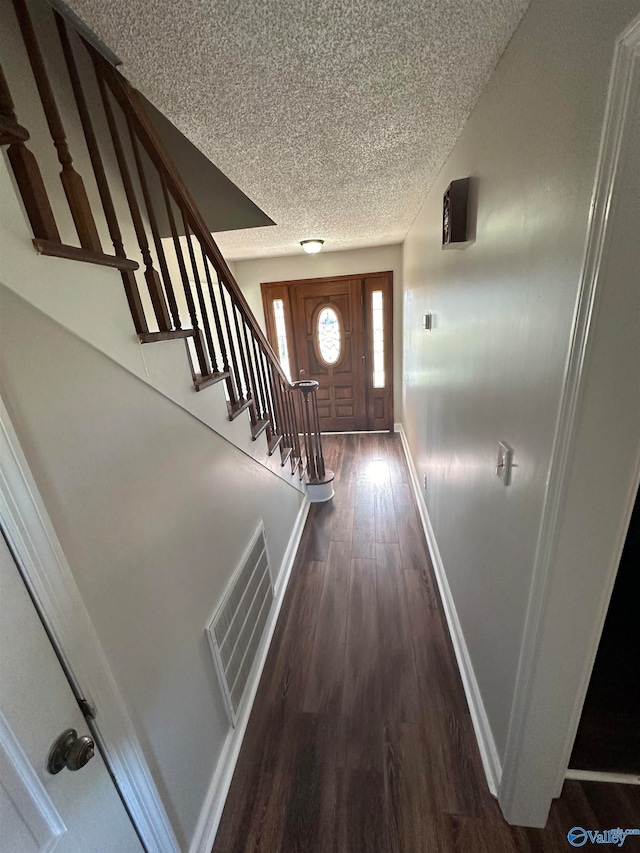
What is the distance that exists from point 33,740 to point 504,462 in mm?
1259

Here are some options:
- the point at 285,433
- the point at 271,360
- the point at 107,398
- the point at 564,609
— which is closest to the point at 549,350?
the point at 564,609

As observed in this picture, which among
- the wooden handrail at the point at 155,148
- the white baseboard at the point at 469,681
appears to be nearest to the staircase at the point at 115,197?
the wooden handrail at the point at 155,148

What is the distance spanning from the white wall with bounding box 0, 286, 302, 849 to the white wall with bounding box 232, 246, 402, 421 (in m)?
3.50

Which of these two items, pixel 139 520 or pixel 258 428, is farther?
pixel 258 428

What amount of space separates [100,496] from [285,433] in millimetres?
1972

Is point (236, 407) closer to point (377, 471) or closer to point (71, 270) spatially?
point (71, 270)

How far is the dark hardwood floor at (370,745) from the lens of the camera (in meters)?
1.12

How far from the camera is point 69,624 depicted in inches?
26.4

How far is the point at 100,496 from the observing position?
0.76m

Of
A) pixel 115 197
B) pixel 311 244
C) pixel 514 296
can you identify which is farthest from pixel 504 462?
pixel 311 244

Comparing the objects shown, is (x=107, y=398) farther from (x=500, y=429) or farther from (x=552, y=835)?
(x=552, y=835)

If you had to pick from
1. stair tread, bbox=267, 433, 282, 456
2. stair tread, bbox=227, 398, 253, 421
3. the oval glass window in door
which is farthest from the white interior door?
the oval glass window in door

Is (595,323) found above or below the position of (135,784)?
above

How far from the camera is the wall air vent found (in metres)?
1.29
